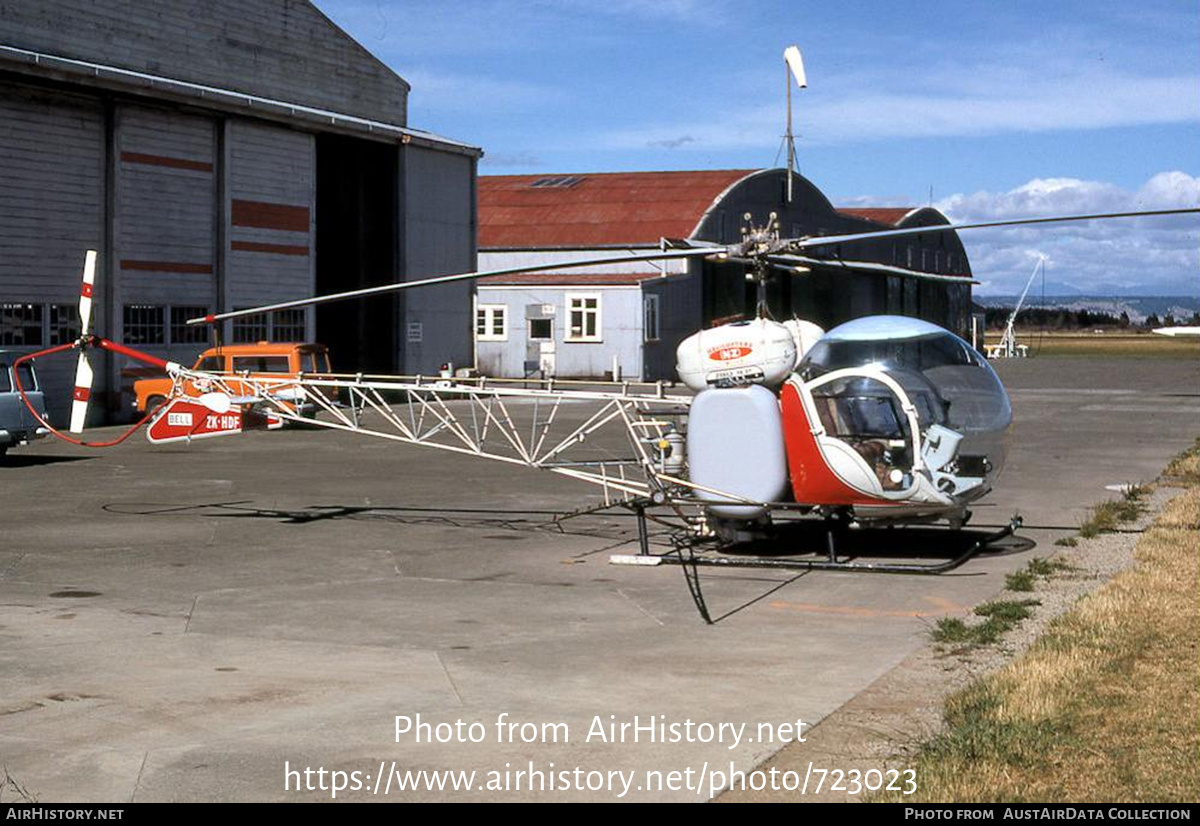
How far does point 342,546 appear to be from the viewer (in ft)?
52.1

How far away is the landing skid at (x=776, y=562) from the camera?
45.6 feet

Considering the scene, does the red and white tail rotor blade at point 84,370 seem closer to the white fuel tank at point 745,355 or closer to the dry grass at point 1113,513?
the white fuel tank at point 745,355

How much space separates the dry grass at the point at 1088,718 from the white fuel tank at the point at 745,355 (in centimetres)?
395

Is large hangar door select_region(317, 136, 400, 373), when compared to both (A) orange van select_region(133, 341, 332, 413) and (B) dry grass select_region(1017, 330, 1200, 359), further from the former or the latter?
(B) dry grass select_region(1017, 330, 1200, 359)

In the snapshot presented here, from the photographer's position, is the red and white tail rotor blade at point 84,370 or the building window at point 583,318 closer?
the red and white tail rotor blade at point 84,370

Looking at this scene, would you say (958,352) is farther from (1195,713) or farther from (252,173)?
(252,173)

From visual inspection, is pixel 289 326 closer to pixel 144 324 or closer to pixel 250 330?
pixel 250 330

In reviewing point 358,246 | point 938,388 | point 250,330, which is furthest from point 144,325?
point 938,388

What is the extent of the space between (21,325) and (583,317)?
2472 centimetres

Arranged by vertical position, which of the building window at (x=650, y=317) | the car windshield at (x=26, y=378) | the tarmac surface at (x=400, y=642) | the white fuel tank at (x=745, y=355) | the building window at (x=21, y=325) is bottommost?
the tarmac surface at (x=400, y=642)

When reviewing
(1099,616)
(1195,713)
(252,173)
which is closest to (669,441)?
(1099,616)

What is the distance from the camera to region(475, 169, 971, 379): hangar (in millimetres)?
52781

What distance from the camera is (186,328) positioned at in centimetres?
3547

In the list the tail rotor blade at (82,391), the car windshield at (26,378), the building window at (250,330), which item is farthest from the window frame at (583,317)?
the tail rotor blade at (82,391)
